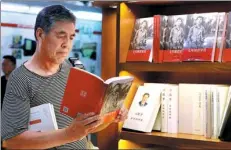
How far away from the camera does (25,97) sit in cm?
143

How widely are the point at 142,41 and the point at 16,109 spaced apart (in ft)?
2.80

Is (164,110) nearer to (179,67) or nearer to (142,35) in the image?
(179,67)

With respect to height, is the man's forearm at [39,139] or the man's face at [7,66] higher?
the man's face at [7,66]

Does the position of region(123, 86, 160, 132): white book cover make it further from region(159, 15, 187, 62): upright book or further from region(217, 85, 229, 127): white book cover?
region(217, 85, 229, 127): white book cover

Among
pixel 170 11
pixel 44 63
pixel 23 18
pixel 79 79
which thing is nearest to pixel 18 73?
pixel 44 63

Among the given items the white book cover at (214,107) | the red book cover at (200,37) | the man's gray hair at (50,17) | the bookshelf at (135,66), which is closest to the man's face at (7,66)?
the bookshelf at (135,66)

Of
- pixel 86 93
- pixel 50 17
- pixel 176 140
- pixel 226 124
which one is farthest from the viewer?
pixel 176 140

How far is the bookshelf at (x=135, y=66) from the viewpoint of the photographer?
1981 mm

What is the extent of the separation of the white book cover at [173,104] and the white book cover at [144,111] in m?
0.06

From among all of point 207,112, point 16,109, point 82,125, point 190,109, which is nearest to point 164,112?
point 190,109

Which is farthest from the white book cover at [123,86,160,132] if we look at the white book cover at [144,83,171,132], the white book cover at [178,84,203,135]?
the white book cover at [178,84,203,135]

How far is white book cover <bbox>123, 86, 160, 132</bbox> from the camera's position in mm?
2014

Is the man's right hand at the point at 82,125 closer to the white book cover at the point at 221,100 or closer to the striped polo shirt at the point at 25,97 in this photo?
the striped polo shirt at the point at 25,97

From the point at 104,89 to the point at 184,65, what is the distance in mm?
687
